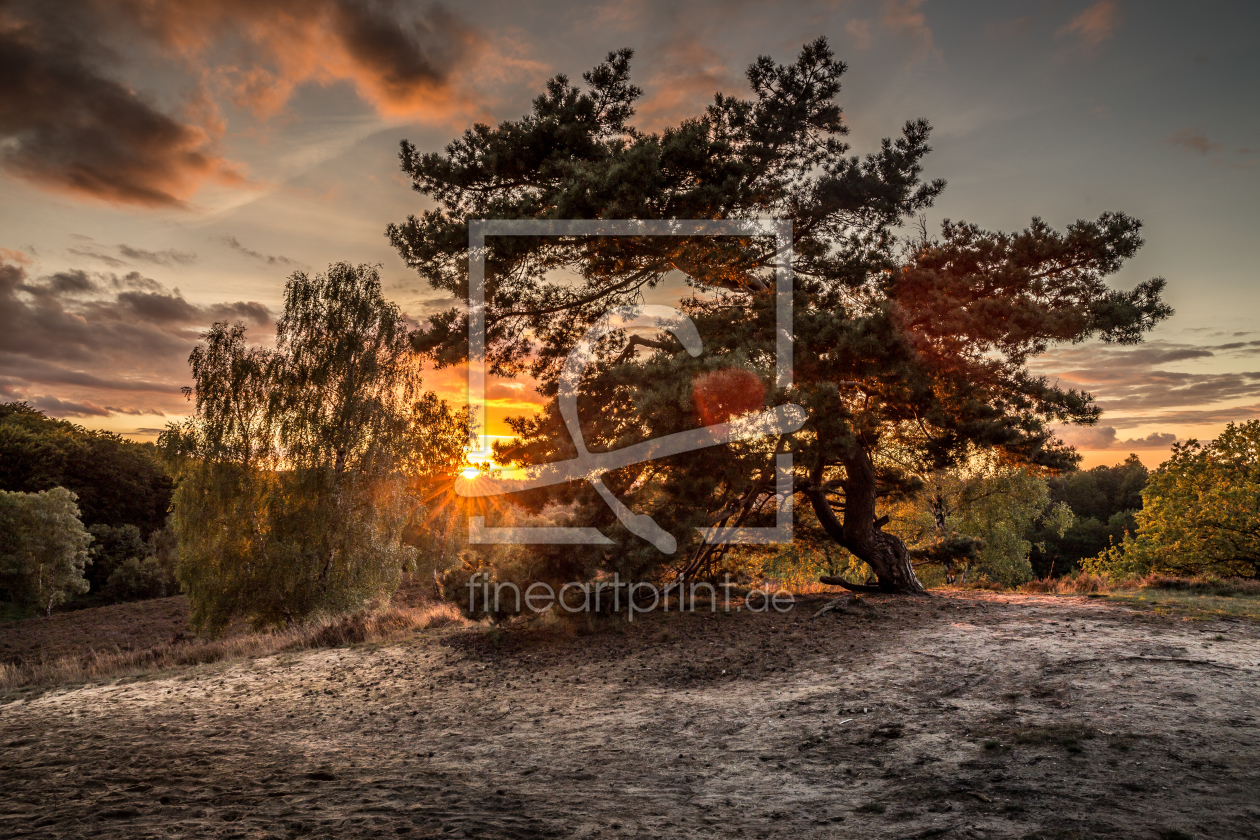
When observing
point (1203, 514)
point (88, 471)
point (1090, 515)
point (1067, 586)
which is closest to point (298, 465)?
point (1067, 586)

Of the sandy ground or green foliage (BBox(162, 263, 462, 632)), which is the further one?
green foliage (BBox(162, 263, 462, 632))

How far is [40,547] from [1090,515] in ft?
274

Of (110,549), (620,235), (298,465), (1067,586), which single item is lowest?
(110,549)

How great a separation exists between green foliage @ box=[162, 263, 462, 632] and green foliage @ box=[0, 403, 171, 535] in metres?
30.9

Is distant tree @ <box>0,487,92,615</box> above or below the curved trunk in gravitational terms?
below

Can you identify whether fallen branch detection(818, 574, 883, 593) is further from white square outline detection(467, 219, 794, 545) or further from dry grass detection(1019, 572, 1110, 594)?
dry grass detection(1019, 572, 1110, 594)

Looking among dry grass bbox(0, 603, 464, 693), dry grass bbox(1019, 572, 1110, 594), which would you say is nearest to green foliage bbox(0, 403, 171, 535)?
dry grass bbox(0, 603, 464, 693)

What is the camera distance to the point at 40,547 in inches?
1396

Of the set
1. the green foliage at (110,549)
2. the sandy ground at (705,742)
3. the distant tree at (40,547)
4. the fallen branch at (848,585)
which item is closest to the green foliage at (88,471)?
the green foliage at (110,549)

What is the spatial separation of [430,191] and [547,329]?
10.1 ft

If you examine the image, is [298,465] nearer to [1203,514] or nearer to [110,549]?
[1203,514]

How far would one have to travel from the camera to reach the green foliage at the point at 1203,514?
17188 millimetres

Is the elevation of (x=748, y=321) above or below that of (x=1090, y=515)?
above

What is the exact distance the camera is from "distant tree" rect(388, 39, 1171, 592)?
30.2 ft
